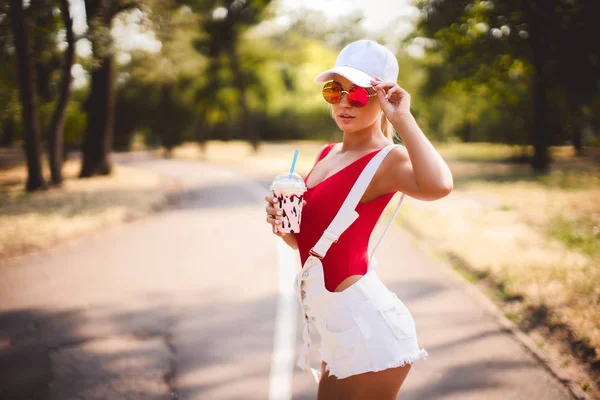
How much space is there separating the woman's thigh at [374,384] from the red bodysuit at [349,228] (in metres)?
0.37

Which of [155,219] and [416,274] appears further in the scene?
[155,219]

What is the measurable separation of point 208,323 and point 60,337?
57.9 inches

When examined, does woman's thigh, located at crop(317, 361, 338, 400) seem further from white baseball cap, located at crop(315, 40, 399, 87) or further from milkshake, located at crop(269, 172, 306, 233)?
white baseball cap, located at crop(315, 40, 399, 87)

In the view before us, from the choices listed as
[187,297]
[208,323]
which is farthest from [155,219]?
[208,323]

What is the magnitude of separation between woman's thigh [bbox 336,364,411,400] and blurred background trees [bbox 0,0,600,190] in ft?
3.84

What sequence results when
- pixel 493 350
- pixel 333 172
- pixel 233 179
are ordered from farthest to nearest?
pixel 233 179
pixel 493 350
pixel 333 172

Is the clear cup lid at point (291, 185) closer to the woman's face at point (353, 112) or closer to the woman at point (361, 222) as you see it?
the woman at point (361, 222)

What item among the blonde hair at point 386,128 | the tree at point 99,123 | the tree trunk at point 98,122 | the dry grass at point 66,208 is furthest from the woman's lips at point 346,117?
the tree trunk at point 98,122

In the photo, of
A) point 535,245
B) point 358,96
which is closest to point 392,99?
point 358,96

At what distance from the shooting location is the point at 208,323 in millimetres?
5074

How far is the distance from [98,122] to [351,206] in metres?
19.6

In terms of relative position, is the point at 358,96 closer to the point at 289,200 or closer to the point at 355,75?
the point at 355,75

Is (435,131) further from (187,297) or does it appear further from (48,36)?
(187,297)

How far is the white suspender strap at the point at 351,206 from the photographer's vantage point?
1.76 m
